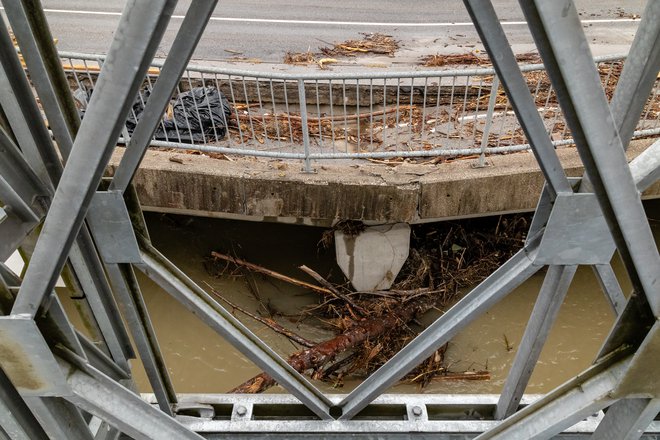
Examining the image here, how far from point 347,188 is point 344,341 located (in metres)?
1.86

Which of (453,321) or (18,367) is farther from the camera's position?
(453,321)

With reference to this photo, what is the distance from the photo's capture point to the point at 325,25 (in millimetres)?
12078

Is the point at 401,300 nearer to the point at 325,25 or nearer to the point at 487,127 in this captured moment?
the point at 487,127

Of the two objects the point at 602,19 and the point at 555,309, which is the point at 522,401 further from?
the point at 602,19

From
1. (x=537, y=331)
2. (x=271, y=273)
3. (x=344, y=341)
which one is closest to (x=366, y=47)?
(x=271, y=273)

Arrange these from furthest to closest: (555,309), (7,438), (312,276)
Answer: (312,276), (555,309), (7,438)

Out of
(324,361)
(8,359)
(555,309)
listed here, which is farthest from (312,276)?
(8,359)

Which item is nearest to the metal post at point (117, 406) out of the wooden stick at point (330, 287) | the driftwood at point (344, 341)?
the driftwood at point (344, 341)

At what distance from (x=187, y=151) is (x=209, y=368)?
2.76 meters

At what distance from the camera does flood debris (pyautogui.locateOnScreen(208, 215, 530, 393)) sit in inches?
259

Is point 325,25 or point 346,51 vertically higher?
point 325,25

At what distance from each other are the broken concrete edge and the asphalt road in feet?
14.3

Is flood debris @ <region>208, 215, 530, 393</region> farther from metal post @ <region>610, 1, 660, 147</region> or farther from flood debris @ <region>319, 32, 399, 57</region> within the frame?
metal post @ <region>610, 1, 660, 147</region>

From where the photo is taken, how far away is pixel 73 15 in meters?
12.6
